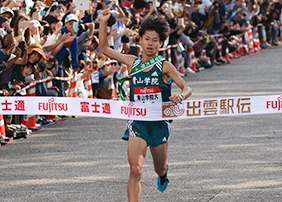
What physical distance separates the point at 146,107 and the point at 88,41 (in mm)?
6233

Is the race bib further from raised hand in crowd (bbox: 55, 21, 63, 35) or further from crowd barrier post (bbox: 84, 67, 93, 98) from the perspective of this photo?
crowd barrier post (bbox: 84, 67, 93, 98)

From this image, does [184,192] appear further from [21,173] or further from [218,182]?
[21,173]

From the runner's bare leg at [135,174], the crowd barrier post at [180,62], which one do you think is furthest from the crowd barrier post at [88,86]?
the runner's bare leg at [135,174]

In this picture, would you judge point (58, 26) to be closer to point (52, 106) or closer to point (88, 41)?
point (88, 41)

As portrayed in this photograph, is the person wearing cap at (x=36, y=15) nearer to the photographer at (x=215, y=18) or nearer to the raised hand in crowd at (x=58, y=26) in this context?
the raised hand in crowd at (x=58, y=26)

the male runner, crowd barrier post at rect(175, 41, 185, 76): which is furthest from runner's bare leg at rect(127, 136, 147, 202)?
crowd barrier post at rect(175, 41, 185, 76)

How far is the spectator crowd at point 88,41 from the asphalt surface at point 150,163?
1010 millimetres

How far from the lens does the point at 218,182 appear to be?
702 cm

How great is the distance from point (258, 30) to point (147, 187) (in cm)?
2063

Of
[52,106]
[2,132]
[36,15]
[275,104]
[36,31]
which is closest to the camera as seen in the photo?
[275,104]

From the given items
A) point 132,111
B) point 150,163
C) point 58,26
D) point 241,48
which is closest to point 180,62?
point 241,48

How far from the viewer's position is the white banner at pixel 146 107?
586 cm

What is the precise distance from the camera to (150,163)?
26.6ft

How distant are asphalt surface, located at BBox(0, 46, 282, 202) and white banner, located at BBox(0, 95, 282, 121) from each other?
953 mm
